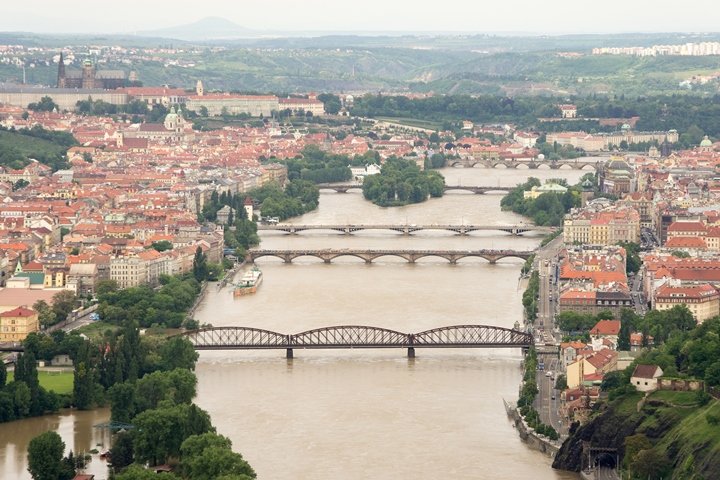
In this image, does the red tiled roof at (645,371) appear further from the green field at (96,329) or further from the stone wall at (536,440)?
the green field at (96,329)

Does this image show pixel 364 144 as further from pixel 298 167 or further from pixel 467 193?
pixel 467 193

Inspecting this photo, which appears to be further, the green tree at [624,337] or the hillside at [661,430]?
the green tree at [624,337]

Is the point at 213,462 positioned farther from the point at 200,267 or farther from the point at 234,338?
the point at 200,267

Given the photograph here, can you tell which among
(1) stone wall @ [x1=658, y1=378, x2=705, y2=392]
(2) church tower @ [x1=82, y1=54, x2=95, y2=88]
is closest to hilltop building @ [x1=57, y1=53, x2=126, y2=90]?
(2) church tower @ [x1=82, y1=54, x2=95, y2=88]

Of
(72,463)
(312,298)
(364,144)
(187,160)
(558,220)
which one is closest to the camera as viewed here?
(72,463)

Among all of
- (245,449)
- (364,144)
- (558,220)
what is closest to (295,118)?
(364,144)

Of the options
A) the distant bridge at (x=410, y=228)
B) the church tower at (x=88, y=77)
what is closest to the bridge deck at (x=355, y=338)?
the distant bridge at (x=410, y=228)
